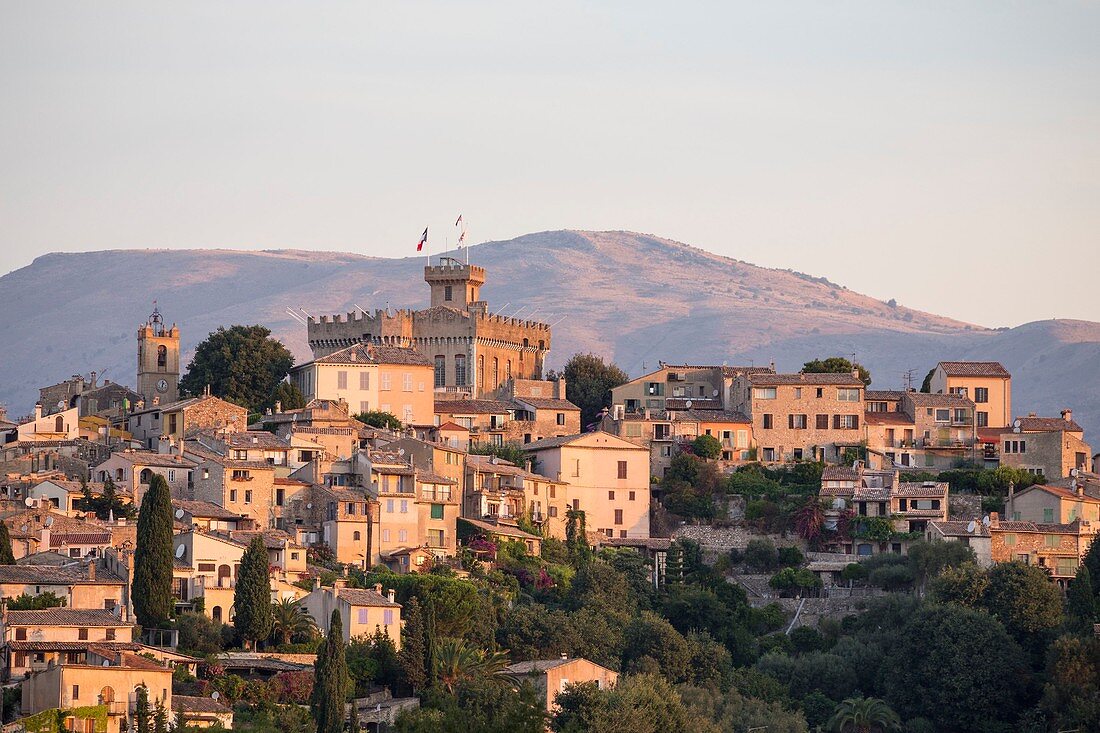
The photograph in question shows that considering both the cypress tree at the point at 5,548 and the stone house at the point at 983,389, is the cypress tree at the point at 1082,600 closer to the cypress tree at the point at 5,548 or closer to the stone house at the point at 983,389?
the stone house at the point at 983,389

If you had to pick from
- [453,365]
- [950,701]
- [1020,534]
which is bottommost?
[950,701]

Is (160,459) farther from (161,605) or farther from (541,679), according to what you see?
(541,679)

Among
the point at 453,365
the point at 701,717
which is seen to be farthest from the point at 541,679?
the point at 453,365

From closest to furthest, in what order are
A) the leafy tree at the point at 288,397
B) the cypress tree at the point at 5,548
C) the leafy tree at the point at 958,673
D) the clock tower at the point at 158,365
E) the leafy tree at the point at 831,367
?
the cypress tree at the point at 5,548 → the leafy tree at the point at 958,673 → the leafy tree at the point at 288,397 → the clock tower at the point at 158,365 → the leafy tree at the point at 831,367

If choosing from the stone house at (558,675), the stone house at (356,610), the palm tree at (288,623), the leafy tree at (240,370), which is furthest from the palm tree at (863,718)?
the leafy tree at (240,370)

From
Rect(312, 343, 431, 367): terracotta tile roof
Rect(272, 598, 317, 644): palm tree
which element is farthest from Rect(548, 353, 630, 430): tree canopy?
Rect(272, 598, 317, 644): palm tree

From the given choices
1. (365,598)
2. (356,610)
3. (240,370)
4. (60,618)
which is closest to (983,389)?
(240,370)
